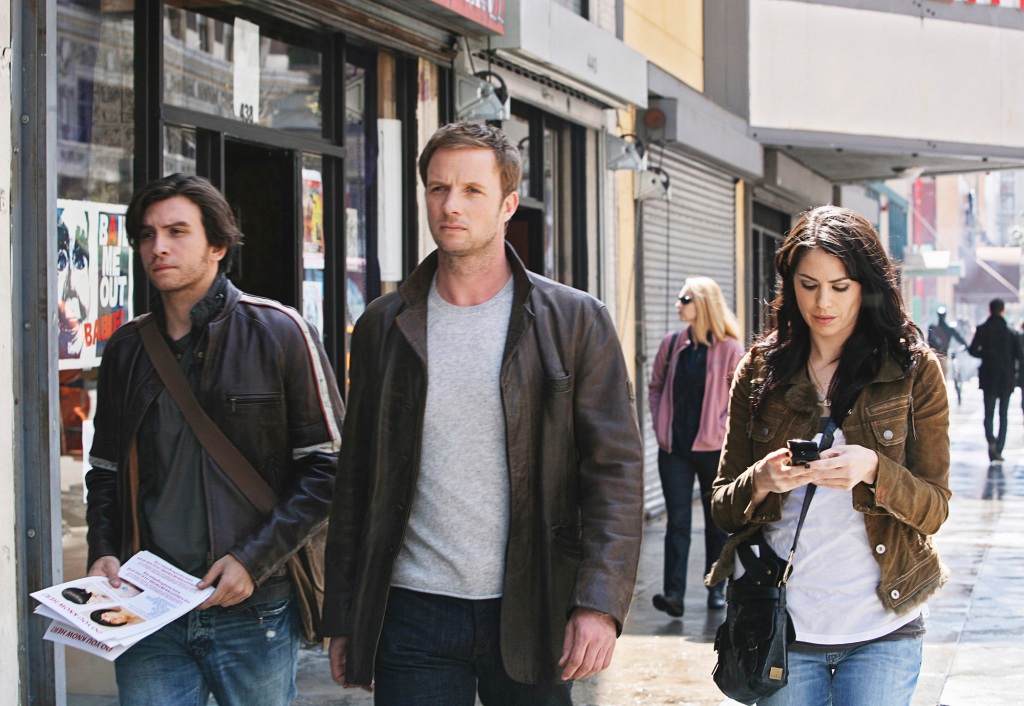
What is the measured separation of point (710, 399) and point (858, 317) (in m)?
4.39

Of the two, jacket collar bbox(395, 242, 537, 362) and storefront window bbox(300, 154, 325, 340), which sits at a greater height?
storefront window bbox(300, 154, 325, 340)

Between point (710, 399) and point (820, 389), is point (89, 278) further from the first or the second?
point (710, 399)

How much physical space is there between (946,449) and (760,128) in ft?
43.0

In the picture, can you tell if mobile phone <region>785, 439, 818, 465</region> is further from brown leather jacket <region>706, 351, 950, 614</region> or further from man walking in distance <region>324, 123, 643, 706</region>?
man walking in distance <region>324, 123, 643, 706</region>

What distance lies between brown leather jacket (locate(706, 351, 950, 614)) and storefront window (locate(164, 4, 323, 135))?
3.72 m

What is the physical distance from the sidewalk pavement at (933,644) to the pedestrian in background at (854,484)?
2.15 meters

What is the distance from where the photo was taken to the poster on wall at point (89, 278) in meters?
5.32

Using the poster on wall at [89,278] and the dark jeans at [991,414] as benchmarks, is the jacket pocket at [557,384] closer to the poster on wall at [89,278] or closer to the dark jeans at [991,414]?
the poster on wall at [89,278]

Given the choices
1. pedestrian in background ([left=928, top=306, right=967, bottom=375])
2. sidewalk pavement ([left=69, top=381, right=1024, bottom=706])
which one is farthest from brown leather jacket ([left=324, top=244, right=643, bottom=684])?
pedestrian in background ([left=928, top=306, right=967, bottom=375])

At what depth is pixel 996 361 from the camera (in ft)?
52.9

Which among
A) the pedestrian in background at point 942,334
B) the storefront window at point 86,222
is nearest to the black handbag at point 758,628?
the storefront window at point 86,222

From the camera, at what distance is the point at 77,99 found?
18.1ft

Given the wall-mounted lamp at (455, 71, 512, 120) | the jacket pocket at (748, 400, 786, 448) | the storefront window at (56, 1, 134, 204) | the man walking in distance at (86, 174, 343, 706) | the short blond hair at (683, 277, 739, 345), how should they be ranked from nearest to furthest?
the man walking in distance at (86, 174, 343, 706), the jacket pocket at (748, 400, 786, 448), the storefront window at (56, 1, 134, 204), the short blond hair at (683, 277, 739, 345), the wall-mounted lamp at (455, 71, 512, 120)

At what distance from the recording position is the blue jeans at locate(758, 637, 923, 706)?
3236mm
